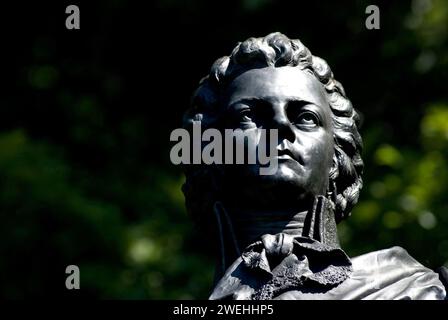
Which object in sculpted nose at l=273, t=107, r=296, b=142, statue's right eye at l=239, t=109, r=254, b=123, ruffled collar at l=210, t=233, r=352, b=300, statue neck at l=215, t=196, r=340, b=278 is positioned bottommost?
ruffled collar at l=210, t=233, r=352, b=300

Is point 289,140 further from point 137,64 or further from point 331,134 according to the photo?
point 137,64

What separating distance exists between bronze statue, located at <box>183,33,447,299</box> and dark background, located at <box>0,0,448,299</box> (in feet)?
→ 11.2

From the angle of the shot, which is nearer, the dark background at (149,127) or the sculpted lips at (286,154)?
the sculpted lips at (286,154)

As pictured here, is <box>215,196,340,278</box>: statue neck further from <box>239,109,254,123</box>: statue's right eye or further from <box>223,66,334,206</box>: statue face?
<box>239,109,254,123</box>: statue's right eye

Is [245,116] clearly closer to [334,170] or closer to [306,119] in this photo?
[306,119]

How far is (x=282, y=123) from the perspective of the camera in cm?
956

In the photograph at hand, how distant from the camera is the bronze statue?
30.4 ft

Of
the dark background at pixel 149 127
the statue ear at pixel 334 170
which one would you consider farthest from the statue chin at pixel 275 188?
the dark background at pixel 149 127

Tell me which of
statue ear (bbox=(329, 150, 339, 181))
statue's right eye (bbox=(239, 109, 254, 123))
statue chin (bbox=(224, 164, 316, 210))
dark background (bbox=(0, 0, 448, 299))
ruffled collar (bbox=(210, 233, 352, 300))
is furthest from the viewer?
dark background (bbox=(0, 0, 448, 299))

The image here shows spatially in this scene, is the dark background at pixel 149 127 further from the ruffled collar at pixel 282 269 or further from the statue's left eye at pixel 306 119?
the ruffled collar at pixel 282 269

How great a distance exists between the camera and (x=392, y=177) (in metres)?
14.4

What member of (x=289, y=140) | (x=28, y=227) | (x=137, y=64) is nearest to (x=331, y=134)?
(x=289, y=140)

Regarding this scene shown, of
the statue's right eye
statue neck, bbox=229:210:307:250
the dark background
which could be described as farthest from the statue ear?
the dark background

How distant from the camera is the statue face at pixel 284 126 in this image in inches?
375
